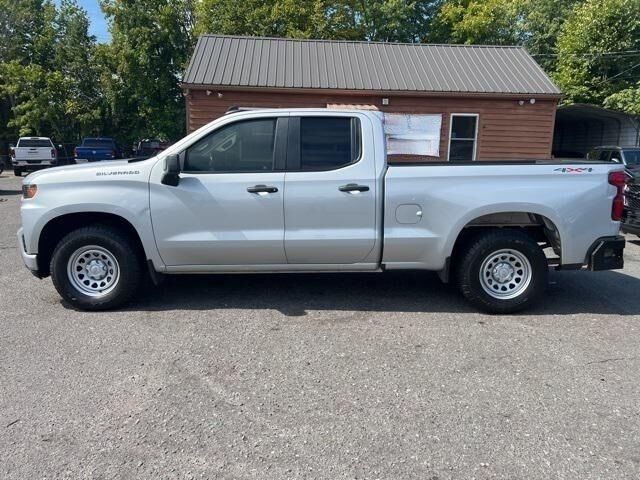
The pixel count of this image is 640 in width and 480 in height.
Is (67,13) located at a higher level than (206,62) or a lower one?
higher

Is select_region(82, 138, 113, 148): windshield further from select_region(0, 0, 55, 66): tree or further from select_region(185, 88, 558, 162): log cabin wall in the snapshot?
select_region(185, 88, 558, 162): log cabin wall

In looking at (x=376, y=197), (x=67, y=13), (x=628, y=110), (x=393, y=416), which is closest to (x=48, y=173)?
(x=376, y=197)

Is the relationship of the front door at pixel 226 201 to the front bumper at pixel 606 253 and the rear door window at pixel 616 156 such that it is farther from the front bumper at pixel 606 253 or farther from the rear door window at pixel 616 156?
Result: the rear door window at pixel 616 156

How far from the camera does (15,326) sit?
457 centimetres

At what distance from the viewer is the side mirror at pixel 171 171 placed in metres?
4.61

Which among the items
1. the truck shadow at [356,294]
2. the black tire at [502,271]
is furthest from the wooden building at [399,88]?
the black tire at [502,271]

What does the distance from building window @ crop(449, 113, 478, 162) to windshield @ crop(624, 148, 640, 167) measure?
4.12 metres

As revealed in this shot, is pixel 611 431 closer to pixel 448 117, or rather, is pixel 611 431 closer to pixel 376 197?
pixel 376 197

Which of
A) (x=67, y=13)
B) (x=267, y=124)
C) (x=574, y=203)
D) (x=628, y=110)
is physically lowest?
(x=574, y=203)

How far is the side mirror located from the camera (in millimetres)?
4605

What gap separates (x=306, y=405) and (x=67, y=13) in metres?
35.7

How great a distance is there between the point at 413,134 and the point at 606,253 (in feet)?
35.5

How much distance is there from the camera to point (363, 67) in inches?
621

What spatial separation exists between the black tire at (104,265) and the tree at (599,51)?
23.1m
